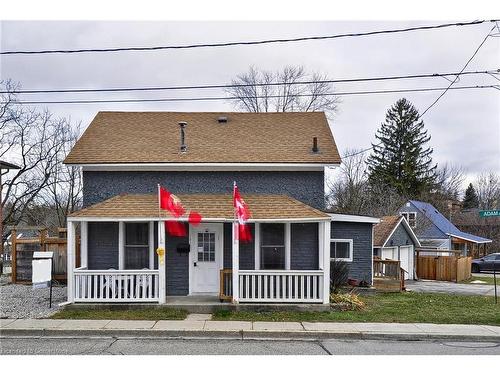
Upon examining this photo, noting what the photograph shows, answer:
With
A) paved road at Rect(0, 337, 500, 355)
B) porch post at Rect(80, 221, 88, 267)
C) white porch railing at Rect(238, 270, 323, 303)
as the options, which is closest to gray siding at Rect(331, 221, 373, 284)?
white porch railing at Rect(238, 270, 323, 303)

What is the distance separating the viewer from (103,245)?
15648 mm

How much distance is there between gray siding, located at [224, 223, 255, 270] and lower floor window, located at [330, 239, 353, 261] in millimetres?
4671

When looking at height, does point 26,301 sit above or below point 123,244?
below

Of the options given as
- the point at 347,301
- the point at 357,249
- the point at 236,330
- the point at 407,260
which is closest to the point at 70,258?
the point at 236,330

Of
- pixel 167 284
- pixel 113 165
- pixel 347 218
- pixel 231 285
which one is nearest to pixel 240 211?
pixel 231 285

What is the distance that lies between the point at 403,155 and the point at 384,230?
1305 inches

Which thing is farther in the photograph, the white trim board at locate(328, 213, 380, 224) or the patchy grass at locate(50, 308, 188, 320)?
the white trim board at locate(328, 213, 380, 224)

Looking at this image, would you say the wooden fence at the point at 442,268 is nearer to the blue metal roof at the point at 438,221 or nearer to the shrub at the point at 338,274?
the blue metal roof at the point at 438,221

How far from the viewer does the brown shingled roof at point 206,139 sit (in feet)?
53.4

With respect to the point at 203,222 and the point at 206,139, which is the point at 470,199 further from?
the point at 203,222

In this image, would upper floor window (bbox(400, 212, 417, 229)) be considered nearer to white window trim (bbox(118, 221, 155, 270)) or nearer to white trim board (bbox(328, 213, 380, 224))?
white trim board (bbox(328, 213, 380, 224))

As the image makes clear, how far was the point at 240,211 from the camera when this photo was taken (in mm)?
13812

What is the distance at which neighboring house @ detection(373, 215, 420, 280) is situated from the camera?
2580cm

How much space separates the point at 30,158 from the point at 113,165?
22.5 meters
